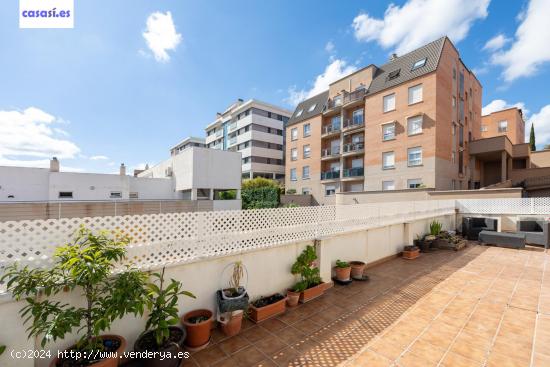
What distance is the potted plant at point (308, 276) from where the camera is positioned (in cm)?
473

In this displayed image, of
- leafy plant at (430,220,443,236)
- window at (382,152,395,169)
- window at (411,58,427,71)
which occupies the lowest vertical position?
leafy plant at (430,220,443,236)

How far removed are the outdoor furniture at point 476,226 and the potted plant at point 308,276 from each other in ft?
34.2

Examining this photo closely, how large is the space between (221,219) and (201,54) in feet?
35.0

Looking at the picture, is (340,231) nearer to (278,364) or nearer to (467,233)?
(278,364)

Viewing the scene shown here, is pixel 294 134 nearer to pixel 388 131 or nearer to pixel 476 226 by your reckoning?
pixel 388 131

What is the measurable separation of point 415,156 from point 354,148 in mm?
5740

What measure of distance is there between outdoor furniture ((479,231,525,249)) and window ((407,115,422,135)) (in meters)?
10.1

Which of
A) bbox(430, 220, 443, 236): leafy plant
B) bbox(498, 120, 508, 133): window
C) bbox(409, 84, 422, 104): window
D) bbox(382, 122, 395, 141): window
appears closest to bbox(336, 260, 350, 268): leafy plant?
bbox(430, 220, 443, 236): leafy plant

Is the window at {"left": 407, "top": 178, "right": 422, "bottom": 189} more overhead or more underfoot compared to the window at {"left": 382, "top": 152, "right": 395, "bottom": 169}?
more underfoot

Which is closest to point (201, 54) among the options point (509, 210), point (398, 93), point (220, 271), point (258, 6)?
point (258, 6)

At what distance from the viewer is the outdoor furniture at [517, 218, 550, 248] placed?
890cm

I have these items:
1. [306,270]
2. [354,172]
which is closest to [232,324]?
[306,270]

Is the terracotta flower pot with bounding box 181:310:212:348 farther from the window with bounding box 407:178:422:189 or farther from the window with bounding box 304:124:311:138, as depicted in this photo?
the window with bounding box 304:124:311:138

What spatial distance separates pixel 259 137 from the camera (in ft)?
112
